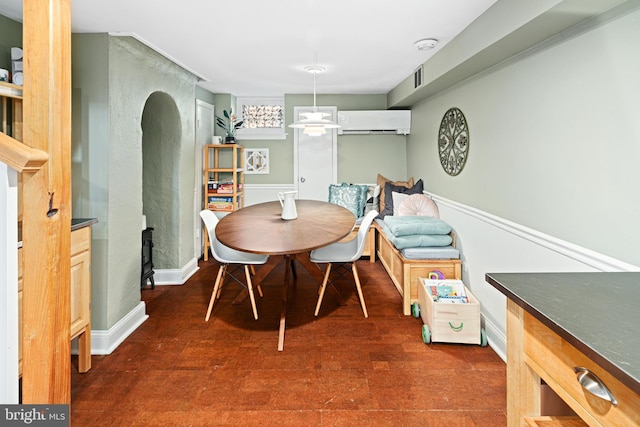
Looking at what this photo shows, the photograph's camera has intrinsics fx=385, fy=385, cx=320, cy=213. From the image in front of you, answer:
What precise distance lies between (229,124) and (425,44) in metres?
3.19

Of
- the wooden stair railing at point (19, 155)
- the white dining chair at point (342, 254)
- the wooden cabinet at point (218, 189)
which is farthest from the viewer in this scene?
the wooden cabinet at point (218, 189)

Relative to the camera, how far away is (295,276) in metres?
4.37

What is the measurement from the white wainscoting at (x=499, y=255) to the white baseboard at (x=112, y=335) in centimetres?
272

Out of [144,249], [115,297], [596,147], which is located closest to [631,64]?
[596,147]

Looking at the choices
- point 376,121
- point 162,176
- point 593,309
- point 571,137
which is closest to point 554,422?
point 593,309

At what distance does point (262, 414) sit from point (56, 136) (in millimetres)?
1648

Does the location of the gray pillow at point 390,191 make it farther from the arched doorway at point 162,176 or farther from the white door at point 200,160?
the arched doorway at point 162,176

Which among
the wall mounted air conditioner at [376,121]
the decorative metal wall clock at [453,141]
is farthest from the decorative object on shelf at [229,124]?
the decorative metal wall clock at [453,141]

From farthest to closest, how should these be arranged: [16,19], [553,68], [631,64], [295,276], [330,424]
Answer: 1. [295,276]
2. [16,19]
3. [553,68]
4. [330,424]
5. [631,64]

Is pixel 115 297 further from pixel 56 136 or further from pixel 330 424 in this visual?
pixel 56 136

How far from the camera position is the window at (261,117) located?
19.1 feet

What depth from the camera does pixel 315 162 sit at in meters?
5.86

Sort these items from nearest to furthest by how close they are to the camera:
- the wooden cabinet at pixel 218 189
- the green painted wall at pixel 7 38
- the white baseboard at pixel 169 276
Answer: the green painted wall at pixel 7 38 < the white baseboard at pixel 169 276 < the wooden cabinet at pixel 218 189

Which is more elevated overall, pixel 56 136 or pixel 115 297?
pixel 56 136
